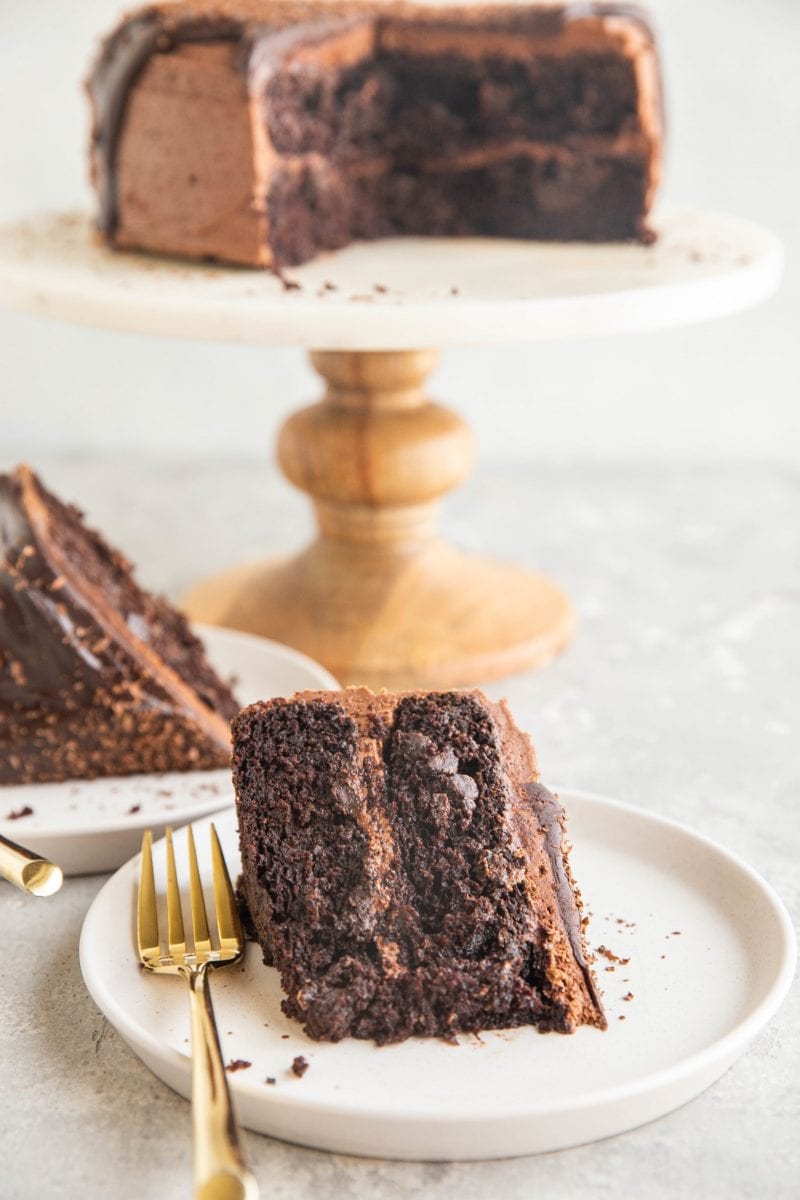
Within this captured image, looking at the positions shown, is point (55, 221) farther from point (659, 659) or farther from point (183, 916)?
point (183, 916)

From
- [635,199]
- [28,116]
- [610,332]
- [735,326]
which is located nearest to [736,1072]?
[610,332]

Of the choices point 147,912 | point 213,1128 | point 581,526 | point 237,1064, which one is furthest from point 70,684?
point 581,526

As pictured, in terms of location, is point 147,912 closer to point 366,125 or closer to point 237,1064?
point 237,1064

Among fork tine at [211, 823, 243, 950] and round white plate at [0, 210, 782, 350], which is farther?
round white plate at [0, 210, 782, 350]

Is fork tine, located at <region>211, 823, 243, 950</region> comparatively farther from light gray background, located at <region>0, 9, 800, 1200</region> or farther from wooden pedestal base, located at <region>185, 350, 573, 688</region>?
wooden pedestal base, located at <region>185, 350, 573, 688</region>

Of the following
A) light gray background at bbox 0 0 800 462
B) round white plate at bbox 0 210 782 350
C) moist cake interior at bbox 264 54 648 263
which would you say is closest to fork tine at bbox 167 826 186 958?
round white plate at bbox 0 210 782 350

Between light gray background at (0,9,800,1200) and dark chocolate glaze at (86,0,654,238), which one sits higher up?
dark chocolate glaze at (86,0,654,238)
